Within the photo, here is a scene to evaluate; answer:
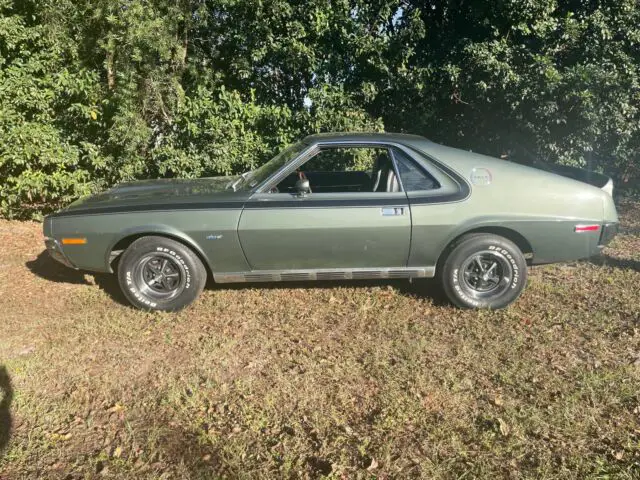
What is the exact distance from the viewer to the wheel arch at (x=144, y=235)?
4125mm

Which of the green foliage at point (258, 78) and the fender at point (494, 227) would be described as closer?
the fender at point (494, 227)

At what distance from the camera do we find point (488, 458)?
2.61 metres

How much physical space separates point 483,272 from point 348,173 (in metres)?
1.70

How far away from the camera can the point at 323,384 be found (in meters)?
3.28

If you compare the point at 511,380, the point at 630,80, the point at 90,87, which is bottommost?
the point at 511,380

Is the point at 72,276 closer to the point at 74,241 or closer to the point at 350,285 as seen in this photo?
the point at 74,241

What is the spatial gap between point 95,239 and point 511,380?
3.41m

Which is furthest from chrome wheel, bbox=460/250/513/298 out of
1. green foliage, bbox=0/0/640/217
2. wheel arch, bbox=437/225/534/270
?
green foliage, bbox=0/0/640/217

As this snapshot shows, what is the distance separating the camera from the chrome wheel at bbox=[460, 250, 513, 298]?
167 inches

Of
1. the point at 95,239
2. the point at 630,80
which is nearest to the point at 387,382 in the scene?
the point at 95,239

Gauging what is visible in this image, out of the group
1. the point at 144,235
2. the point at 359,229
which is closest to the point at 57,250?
the point at 144,235

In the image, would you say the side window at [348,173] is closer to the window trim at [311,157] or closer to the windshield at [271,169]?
the window trim at [311,157]

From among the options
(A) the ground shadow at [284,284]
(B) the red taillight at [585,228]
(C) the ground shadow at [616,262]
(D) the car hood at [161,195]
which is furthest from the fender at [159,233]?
(C) the ground shadow at [616,262]

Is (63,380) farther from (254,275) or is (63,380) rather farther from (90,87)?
(90,87)
